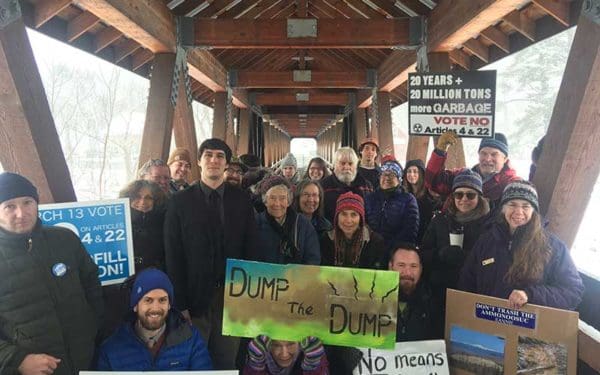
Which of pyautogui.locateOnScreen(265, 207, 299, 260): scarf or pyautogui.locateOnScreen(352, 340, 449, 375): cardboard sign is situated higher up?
pyautogui.locateOnScreen(265, 207, 299, 260): scarf

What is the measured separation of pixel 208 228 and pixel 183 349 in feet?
2.58

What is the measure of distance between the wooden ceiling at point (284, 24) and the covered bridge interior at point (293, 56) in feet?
0.05

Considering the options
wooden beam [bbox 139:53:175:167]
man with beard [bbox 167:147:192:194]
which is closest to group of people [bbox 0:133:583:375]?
man with beard [bbox 167:147:192:194]

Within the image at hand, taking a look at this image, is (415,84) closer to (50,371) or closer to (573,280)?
(573,280)

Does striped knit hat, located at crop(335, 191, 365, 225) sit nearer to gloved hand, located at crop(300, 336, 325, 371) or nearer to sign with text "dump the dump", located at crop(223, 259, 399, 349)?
sign with text "dump the dump", located at crop(223, 259, 399, 349)

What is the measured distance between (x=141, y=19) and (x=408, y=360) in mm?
4191

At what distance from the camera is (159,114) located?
17.9 feet

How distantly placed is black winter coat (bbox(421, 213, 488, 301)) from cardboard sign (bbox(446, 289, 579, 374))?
38cm

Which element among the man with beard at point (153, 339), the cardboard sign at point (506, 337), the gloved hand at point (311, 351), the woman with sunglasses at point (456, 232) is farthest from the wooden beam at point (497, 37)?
the man with beard at point (153, 339)

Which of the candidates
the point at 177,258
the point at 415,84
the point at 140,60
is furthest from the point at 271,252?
the point at 140,60

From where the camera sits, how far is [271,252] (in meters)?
2.99

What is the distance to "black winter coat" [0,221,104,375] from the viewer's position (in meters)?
2.12

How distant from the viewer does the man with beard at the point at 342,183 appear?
4.02 meters

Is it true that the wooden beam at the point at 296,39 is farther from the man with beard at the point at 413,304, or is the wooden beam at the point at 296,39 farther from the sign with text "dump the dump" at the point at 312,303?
the sign with text "dump the dump" at the point at 312,303
